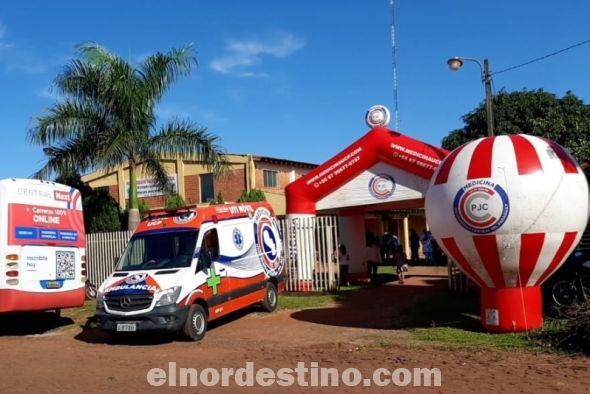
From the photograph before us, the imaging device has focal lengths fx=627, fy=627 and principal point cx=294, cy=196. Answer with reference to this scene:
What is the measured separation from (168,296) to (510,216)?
19.0 ft

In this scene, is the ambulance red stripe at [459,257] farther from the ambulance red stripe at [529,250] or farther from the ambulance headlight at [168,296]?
the ambulance headlight at [168,296]

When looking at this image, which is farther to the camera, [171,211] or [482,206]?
[171,211]

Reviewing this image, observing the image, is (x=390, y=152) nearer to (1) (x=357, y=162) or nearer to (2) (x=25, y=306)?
(1) (x=357, y=162)

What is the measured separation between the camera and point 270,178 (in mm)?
33531

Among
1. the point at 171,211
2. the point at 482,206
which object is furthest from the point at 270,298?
the point at 482,206

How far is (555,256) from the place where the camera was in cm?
983

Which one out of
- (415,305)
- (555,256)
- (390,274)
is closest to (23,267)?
(415,305)

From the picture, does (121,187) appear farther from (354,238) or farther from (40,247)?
(40,247)

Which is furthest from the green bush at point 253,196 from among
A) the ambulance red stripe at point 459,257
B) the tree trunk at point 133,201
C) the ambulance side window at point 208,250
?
the ambulance red stripe at point 459,257

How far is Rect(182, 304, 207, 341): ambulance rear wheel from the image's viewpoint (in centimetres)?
1101

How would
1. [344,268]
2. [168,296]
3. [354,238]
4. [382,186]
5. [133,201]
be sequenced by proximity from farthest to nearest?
[354,238] < [133,201] < [344,268] < [382,186] < [168,296]

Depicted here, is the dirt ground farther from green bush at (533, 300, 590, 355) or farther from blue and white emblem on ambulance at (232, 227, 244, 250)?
blue and white emblem on ambulance at (232, 227, 244, 250)

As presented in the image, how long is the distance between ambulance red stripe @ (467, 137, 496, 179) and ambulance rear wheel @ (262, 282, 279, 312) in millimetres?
5858

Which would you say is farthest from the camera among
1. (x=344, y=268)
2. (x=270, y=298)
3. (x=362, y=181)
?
(x=344, y=268)
